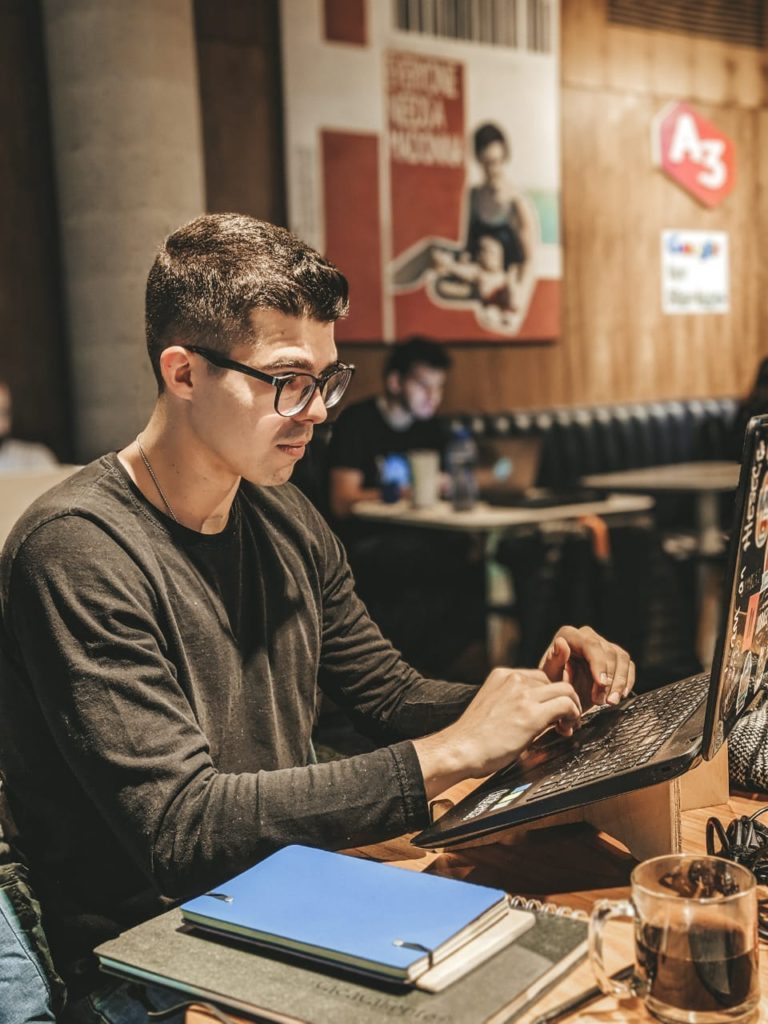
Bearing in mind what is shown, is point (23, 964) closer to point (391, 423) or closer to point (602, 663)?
point (602, 663)

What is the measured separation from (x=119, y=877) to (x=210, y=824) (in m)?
0.21

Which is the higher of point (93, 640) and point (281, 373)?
point (281, 373)

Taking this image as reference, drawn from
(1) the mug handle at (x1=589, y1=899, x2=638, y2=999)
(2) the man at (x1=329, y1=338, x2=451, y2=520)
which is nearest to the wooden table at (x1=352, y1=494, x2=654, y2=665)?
(2) the man at (x1=329, y1=338, x2=451, y2=520)

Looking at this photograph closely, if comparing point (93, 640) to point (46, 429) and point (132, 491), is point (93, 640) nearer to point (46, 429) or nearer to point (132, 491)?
point (132, 491)

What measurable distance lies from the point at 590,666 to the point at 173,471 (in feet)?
1.95

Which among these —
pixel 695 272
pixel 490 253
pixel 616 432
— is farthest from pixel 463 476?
pixel 695 272

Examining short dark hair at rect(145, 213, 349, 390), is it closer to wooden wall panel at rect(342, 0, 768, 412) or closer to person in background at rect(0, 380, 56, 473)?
person in background at rect(0, 380, 56, 473)

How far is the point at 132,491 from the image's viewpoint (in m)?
1.33

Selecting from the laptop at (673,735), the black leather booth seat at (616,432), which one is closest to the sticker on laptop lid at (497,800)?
the laptop at (673,735)

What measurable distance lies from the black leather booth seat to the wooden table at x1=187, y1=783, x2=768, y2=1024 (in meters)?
4.76

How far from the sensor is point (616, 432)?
21.5 feet

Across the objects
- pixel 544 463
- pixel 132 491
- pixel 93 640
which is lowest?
pixel 544 463

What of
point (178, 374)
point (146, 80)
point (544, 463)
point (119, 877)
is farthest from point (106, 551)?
point (544, 463)

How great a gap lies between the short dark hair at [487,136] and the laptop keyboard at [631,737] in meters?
5.30
